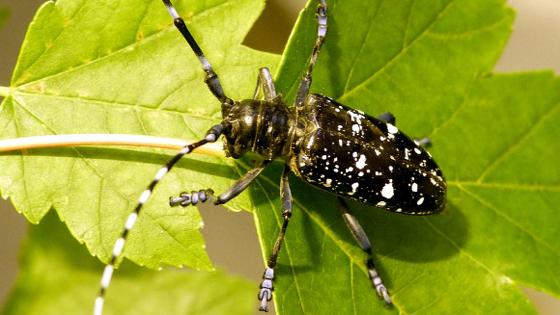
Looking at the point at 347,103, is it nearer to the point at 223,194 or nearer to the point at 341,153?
the point at 341,153

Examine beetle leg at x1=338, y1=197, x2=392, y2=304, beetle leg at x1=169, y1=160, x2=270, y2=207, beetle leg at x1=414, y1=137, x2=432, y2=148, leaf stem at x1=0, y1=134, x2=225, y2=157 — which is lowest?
beetle leg at x1=338, y1=197, x2=392, y2=304

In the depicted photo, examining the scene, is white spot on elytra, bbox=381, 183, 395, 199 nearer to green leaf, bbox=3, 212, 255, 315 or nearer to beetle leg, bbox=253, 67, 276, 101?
beetle leg, bbox=253, 67, 276, 101

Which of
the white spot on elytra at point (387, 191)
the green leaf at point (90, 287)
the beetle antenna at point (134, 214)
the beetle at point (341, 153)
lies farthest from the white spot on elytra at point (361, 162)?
the green leaf at point (90, 287)

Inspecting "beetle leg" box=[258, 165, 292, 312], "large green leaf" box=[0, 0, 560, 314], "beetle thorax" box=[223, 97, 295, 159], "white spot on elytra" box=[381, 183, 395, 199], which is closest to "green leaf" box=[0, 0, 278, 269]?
"large green leaf" box=[0, 0, 560, 314]

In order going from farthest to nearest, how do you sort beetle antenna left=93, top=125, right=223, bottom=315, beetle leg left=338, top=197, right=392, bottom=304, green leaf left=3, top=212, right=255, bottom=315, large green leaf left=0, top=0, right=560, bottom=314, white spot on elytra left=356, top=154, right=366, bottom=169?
green leaf left=3, top=212, right=255, bottom=315, white spot on elytra left=356, top=154, right=366, bottom=169, beetle leg left=338, top=197, right=392, bottom=304, large green leaf left=0, top=0, right=560, bottom=314, beetle antenna left=93, top=125, right=223, bottom=315

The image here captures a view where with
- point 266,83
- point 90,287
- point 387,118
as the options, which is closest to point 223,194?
point 266,83

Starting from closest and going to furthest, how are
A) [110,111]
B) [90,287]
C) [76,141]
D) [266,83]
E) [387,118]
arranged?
[76,141]
[110,111]
[266,83]
[387,118]
[90,287]

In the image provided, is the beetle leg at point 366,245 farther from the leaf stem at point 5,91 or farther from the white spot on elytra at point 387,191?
the leaf stem at point 5,91
